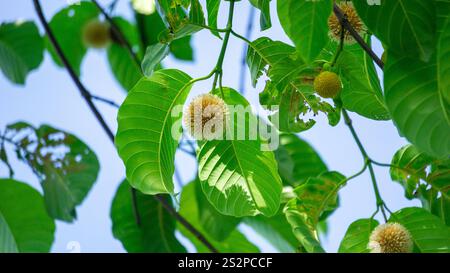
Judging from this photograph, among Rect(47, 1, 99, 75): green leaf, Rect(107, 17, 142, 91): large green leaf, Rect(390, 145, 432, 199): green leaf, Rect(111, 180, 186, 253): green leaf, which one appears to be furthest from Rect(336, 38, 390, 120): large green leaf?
Rect(47, 1, 99, 75): green leaf

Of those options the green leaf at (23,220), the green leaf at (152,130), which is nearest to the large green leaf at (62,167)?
the green leaf at (23,220)

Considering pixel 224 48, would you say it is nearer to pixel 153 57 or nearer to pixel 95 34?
pixel 153 57

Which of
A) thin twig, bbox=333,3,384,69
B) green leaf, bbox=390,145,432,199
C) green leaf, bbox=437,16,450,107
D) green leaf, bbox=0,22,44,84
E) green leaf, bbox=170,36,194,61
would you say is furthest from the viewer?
green leaf, bbox=170,36,194,61

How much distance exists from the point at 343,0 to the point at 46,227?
1.37 m

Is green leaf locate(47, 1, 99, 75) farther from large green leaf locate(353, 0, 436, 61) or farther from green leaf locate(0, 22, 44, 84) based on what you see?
large green leaf locate(353, 0, 436, 61)

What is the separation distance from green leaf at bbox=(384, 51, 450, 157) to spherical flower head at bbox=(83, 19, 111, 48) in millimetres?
1998

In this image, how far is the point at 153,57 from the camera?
1.23m

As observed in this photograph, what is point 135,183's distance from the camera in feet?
4.15

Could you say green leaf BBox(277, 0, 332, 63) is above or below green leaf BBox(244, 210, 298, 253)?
below

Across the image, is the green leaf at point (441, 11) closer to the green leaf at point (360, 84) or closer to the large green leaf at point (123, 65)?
the green leaf at point (360, 84)

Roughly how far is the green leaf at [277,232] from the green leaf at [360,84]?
904mm

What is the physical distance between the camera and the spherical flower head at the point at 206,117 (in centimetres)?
122

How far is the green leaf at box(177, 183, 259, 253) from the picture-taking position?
2518mm
